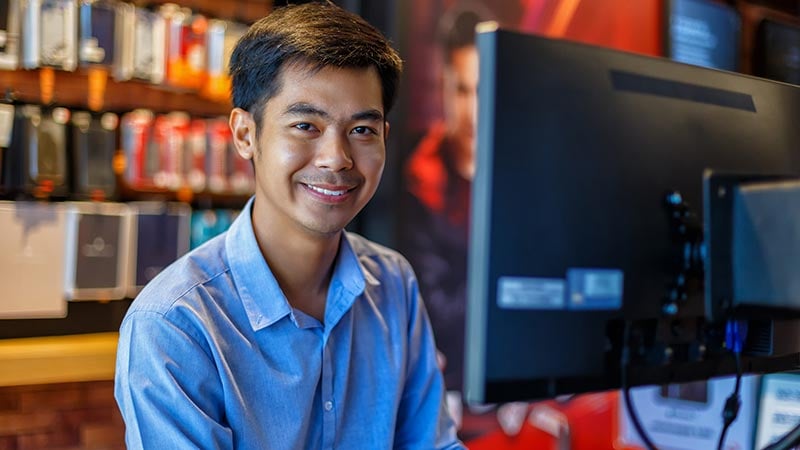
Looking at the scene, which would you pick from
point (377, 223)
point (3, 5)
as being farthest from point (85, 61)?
point (377, 223)

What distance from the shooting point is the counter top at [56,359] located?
2.79 meters

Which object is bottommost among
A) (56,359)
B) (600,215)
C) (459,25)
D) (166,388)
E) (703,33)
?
(56,359)

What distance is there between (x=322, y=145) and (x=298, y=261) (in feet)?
0.80

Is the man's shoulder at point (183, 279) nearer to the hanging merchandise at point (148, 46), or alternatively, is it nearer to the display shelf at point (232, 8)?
the hanging merchandise at point (148, 46)

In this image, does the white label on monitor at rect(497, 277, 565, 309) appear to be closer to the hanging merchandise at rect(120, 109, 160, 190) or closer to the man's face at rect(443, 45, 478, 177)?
the man's face at rect(443, 45, 478, 177)

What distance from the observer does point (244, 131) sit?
1.60 metres

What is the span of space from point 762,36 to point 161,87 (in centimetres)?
223

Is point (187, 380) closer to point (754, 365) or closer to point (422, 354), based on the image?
point (422, 354)

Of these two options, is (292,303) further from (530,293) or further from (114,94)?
(114,94)

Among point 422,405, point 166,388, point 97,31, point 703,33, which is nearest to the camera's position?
point 166,388

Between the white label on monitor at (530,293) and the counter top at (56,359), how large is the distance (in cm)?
A: 227

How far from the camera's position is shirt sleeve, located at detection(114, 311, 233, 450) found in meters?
1.26

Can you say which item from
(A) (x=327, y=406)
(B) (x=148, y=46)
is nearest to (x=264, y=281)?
(A) (x=327, y=406)

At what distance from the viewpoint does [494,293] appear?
98 cm
